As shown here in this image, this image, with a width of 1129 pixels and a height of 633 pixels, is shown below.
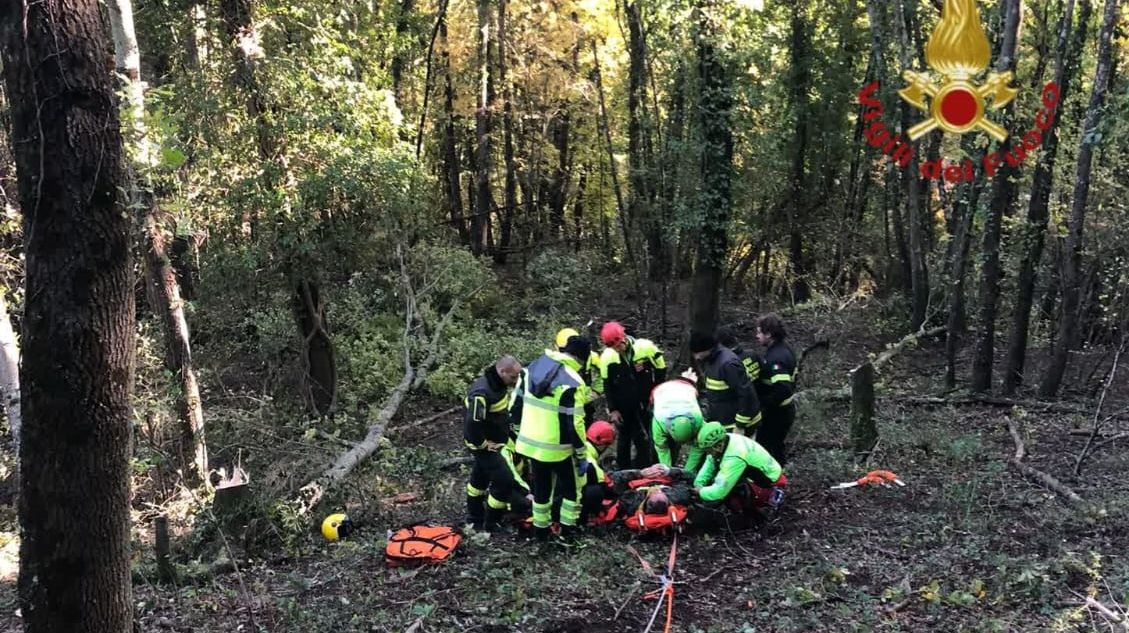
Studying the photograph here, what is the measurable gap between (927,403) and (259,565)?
32.7ft

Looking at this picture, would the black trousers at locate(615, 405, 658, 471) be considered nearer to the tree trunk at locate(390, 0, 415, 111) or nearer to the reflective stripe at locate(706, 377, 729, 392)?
the reflective stripe at locate(706, 377, 729, 392)

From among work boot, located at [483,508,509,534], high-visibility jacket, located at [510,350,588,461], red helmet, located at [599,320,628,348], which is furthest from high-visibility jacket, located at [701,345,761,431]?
work boot, located at [483,508,509,534]

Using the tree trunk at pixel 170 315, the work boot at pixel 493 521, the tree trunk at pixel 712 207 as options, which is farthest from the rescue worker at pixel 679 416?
the tree trunk at pixel 712 207

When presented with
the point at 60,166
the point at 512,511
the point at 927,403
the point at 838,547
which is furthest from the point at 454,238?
the point at 60,166

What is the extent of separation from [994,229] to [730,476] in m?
7.77

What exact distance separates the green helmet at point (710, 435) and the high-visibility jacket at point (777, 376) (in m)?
1.34

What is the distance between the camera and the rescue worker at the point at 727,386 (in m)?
7.10

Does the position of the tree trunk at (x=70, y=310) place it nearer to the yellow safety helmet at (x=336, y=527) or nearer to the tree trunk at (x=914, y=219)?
the yellow safety helmet at (x=336, y=527)

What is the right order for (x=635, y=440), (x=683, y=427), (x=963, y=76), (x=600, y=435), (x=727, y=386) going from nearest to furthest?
1. (x=683, y=427)
2. (x=727, y=386)
3. (x=600, y=435)
4. (x=635, y=440)
5. (x=963, y=76)

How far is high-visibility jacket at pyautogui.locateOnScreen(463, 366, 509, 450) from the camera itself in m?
6.91


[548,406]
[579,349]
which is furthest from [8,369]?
[579,349]

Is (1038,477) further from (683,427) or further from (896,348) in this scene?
(683,427)

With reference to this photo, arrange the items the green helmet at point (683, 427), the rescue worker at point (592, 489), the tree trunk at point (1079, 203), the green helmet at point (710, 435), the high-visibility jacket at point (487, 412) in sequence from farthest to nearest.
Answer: the tree trunk at point (1079, 203)
the high-visibility jacket at point (487, 412)
the rescue worker at point (592, 489)
the green helmet at point (683, 427)
the green helmet at point (710, 435)

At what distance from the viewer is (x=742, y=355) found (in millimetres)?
8109
